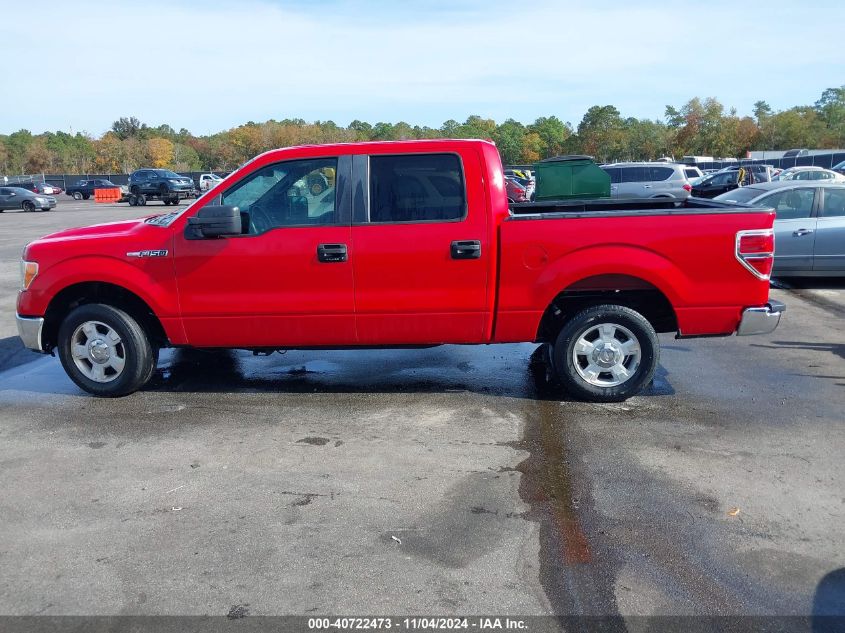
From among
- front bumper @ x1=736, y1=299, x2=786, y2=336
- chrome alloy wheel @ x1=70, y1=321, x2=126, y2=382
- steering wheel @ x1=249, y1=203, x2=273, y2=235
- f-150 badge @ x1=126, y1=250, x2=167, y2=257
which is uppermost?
steering wheel @ x1=249, y1=203, x2=273, y2=235

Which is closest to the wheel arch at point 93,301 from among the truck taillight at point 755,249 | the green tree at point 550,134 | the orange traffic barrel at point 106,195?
the truck taillight at point 755,249

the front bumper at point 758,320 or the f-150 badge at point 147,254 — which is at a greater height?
the f-150 badge at point 147,254

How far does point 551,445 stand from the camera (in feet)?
16.5

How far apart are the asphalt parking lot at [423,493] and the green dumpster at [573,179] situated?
2044mm

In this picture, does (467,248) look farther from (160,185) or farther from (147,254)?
(160,185)

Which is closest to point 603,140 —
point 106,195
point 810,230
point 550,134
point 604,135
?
point 604,135

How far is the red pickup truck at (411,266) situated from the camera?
5.57 meters

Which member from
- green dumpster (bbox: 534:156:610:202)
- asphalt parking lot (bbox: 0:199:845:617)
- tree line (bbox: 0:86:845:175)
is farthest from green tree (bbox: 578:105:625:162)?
asphalt parking lot (bbox: 0:199:845:617)

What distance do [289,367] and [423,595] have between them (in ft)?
13.5

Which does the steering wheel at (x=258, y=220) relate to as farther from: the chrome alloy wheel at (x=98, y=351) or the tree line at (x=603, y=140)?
the tree line at (x=603, y=140)

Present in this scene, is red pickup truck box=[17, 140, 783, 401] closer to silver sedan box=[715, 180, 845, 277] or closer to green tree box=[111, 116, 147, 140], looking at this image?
silver sedan box=[715, 180, 845, 277]

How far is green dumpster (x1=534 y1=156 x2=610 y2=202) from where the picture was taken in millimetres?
7730

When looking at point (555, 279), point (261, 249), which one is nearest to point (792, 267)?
point (555, 279)

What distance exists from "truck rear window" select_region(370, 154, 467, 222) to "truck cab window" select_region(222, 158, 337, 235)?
349mm
